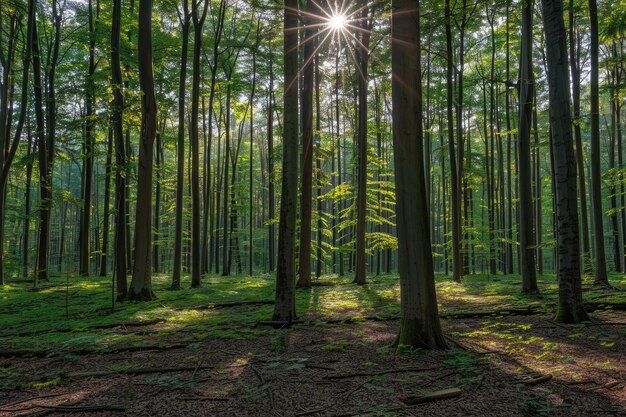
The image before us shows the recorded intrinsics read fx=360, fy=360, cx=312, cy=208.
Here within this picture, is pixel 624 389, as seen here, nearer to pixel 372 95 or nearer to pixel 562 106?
pixel 562 106

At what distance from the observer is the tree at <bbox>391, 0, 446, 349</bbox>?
4.66 metres

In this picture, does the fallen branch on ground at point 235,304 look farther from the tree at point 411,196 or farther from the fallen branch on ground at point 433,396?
the fallen branch on ground at point 433,396

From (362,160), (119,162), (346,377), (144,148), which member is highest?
(362,160)

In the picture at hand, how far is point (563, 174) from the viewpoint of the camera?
240 inches

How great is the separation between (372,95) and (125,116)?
17751mm

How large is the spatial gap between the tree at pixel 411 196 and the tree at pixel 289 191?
2315 millimetres

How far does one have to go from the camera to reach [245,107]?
20922mm

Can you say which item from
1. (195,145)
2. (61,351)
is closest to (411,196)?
(61,351)

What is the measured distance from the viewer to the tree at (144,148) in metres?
9.66

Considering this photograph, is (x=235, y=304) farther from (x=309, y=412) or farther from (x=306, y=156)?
(x=309, y=412)

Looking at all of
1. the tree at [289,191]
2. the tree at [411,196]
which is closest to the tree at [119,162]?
the tree at [289,191]

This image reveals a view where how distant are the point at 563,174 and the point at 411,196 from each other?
10.6 ft

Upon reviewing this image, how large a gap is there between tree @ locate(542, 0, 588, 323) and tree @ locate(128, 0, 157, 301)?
30.4 ft

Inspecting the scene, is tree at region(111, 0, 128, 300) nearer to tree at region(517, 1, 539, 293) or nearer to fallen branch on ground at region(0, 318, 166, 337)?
fallen branch on ground at region(0, 318, 166, 337)
